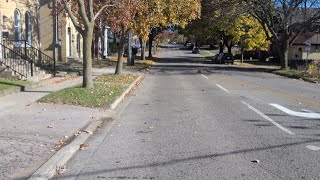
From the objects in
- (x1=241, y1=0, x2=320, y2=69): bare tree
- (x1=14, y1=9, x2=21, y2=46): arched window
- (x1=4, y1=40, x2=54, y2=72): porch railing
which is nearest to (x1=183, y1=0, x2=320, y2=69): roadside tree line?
(x1=241, y1=0, x2=320, y2=69): bare tree

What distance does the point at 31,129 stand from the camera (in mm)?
9062

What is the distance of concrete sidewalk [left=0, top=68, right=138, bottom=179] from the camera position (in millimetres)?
6523

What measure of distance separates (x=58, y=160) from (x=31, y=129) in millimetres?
2619

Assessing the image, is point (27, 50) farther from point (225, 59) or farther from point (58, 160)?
point (225, 59)

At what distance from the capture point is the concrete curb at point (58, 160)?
5.97 metres

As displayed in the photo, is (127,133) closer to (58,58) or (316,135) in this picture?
(316,135)

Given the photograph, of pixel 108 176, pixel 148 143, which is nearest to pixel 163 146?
pixel 148 143

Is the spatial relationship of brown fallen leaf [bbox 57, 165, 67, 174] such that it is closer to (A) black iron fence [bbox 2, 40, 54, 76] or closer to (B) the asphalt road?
(B) the asphalt road

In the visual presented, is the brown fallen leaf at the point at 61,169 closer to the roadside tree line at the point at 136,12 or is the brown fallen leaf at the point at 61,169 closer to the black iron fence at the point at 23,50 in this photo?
the roadside tree line at the point at 136,12

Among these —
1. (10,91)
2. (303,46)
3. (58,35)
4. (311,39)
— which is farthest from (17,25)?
(311,39)

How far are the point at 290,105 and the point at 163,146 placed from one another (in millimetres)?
7298

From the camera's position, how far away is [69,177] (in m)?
6.05

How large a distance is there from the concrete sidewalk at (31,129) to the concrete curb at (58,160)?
138 millimetres

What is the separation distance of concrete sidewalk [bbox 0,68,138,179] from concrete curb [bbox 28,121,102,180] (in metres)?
0.14
